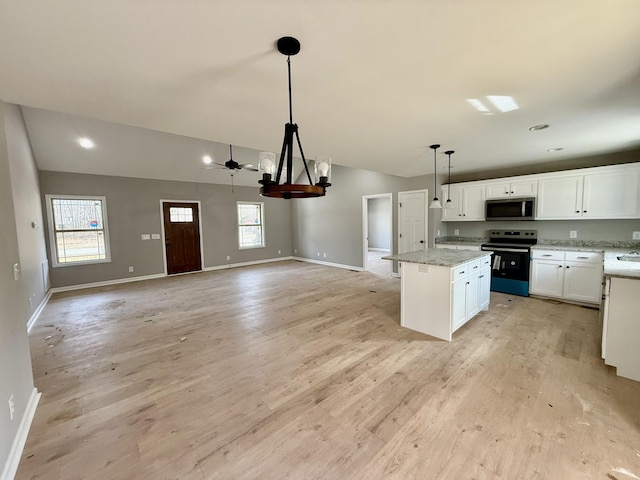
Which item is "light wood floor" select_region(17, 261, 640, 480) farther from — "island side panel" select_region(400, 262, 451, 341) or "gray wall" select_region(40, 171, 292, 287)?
"gray wall" select_region(40, 171, 292, 287)

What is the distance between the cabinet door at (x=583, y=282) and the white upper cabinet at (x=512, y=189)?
4.55 feet

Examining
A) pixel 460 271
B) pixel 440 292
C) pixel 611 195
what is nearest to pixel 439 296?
pixel 440 292

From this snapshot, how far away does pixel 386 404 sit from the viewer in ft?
6.79

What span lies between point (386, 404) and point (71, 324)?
15.0ft

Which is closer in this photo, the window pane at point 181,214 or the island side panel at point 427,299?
the island side panel at point 427,299

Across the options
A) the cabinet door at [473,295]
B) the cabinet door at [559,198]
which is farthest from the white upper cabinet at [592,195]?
the cabinet door at [473,295]

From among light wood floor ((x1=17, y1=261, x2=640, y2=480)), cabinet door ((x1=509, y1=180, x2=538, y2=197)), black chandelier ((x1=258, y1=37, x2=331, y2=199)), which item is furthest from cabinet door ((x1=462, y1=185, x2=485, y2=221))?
black chandelier ((x1=258, y1=37, x2=331, y2=199))

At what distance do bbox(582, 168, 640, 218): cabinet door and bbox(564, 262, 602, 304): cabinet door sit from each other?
0.85 meters

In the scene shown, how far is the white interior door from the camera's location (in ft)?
19.5

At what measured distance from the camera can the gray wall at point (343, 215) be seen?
6516 mm

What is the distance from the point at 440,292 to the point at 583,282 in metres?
2.82

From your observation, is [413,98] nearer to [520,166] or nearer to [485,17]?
[485,17]

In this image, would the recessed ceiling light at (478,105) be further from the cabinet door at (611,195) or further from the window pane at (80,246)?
the window pane at (80,246)

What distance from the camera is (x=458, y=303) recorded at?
321 cm
